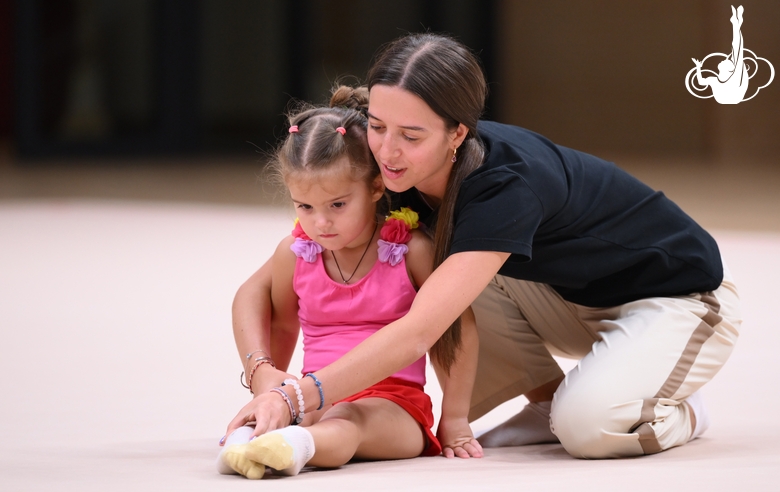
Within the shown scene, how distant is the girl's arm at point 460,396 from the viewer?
7.23 feet

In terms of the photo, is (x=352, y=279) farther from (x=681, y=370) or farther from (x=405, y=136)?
(x=681, y=370)

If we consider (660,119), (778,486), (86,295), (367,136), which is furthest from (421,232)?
(660,119)

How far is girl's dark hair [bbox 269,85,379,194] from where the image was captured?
2.14m

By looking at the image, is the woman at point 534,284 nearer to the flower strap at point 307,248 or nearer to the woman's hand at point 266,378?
the woman's hand at point 266,378

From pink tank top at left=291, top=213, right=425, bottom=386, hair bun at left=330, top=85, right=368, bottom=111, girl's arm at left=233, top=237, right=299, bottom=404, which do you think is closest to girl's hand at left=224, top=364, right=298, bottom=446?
girl's arm at left=233, top=237, right=299, bottom=404

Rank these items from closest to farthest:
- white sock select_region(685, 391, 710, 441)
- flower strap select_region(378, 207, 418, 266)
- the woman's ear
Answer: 1. the woman's ear
2. flower strap select_region(378, 207, 418, 266)
3. white sock select_region(685, 391, 710, 441)

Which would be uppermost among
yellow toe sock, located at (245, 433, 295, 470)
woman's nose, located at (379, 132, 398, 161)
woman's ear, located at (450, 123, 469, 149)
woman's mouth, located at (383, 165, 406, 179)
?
woman's ear, located at (450, 123, 469, 149)

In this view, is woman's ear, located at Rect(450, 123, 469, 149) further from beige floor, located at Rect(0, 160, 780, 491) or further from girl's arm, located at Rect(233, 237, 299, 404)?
beige floor, located at Rect(0, 160, 780, 491)

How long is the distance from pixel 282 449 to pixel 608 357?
0.85m

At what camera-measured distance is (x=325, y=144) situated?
217 centimetres

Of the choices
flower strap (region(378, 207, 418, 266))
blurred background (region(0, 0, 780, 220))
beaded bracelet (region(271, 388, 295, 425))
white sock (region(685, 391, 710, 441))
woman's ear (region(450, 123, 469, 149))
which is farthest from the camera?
blurred background (region(0, 0, 780, 220))

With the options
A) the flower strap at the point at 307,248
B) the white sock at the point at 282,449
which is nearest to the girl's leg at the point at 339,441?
the white sock at the point at 282,449

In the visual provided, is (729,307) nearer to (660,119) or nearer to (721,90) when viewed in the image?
(721,90)

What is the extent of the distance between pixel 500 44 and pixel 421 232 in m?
11.1
